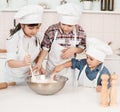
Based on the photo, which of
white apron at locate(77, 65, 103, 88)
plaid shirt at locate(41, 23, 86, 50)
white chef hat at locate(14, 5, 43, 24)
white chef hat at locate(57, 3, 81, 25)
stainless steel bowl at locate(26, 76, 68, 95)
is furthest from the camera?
plaid shirt at locate(41, 23, 86, 50)

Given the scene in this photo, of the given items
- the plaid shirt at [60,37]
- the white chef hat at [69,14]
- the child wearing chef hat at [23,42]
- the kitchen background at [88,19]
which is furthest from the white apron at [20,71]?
the kitchen background at [88,19]

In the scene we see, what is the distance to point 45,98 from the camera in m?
1.42

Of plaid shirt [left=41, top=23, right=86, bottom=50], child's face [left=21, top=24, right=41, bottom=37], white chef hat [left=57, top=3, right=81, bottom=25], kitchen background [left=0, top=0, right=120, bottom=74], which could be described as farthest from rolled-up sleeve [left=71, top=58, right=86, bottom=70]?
kitchen background [left=0, top=0, right=120, bottom=74]

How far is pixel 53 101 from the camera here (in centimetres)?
137

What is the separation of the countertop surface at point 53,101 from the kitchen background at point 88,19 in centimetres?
157

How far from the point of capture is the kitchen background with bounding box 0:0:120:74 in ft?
10.0

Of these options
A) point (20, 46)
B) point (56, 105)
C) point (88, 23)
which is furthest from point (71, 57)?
point (88, 23)

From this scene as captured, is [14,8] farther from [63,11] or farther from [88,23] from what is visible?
[63,11]

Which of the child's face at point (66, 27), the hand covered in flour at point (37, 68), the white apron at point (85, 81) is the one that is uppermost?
the child's face at point (66, 27)

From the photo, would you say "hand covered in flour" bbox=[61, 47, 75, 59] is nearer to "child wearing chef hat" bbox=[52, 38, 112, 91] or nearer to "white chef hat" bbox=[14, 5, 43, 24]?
"child wearing chef hat" bbox=[52, 38, 112, 91]

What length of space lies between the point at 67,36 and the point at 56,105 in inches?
31.1

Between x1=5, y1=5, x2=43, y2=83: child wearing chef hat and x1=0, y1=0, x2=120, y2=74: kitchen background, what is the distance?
124cm

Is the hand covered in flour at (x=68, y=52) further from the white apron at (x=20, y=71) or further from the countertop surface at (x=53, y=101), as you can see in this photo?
the countertop surface at (x=53, y=101)

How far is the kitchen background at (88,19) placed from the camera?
3061mm
